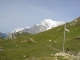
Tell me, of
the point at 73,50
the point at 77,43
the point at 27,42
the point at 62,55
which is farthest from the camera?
the point at 27,42

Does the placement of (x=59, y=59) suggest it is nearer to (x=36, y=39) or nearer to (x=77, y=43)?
(x=77, y=43)

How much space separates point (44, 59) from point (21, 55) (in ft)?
37.5

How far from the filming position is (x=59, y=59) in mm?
55156

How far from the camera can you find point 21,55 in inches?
2515

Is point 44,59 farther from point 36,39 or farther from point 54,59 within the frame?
point 36,39

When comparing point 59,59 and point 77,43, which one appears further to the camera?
point 77,43

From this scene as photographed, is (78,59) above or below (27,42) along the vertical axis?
below

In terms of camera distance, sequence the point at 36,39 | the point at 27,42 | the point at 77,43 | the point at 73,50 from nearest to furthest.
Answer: the point at 73,50
the point at 77,43
the point at 27,42
the point at 36,39

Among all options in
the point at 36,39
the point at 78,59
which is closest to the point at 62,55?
the point at 78,59

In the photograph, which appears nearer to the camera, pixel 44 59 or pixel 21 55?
pixel 44 59

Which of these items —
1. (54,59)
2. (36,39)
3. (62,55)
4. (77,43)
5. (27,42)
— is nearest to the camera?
(54,59)

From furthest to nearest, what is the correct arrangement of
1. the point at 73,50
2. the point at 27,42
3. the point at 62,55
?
the point at 27,42
the point at 73,50
the point at 62,55

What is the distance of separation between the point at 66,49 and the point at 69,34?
1361 inches

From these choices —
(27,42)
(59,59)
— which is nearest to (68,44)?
(27,42)
